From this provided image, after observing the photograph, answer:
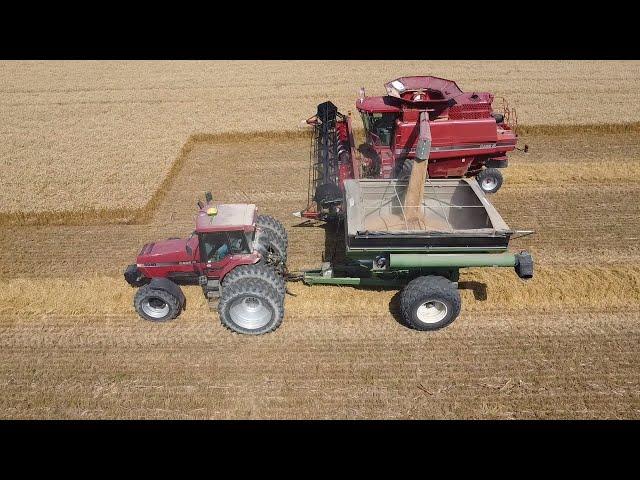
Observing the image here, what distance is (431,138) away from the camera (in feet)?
32.2

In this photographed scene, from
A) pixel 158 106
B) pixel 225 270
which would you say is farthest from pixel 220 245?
pixel 158 106

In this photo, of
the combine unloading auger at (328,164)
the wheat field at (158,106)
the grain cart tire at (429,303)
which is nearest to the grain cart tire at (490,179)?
the combine unloading auger at (328,164)

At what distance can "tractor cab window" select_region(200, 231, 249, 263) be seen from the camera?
648 cm

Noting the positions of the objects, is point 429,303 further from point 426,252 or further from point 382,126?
point 382,126

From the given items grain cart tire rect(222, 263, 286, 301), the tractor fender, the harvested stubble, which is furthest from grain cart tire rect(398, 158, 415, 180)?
the tractor fender

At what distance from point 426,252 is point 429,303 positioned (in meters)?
0.88

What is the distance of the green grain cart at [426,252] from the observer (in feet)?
20.9

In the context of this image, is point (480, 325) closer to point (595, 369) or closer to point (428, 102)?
point (595, 369)

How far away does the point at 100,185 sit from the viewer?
37.8 feet

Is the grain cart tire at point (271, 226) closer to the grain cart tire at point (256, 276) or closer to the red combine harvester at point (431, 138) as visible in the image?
the grain cart tire at point (256, 276)

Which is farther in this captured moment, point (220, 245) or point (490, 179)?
point (490, 179)

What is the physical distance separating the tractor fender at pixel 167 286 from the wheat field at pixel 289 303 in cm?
59

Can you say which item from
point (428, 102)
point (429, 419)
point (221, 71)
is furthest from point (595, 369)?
point (221, 71)

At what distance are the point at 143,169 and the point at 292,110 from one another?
6.55m
